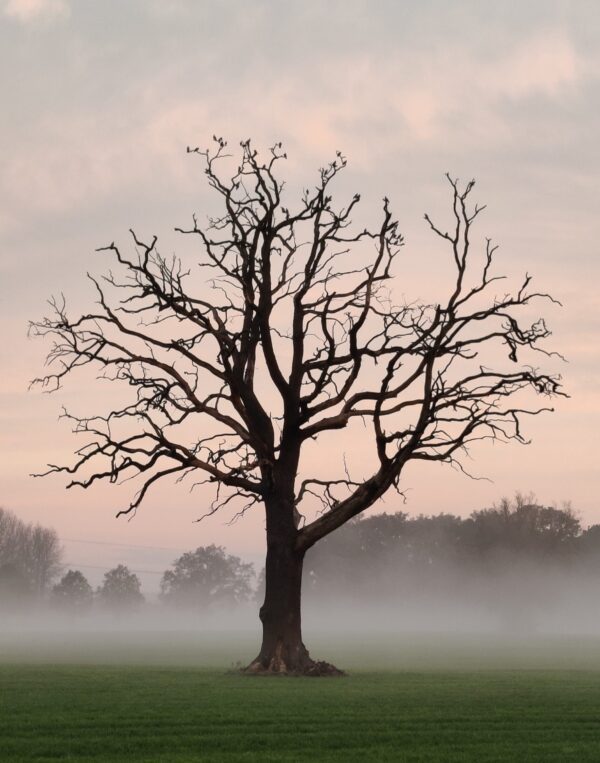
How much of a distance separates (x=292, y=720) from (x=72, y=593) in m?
140

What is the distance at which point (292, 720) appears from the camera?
1722 cm

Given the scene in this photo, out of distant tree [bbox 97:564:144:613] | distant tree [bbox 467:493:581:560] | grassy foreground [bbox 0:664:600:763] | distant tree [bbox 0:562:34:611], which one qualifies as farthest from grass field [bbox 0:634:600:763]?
distant tree [bbox 97:564:144:613]

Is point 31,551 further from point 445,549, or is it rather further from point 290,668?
point 290,668

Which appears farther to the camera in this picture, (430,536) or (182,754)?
(430,536)

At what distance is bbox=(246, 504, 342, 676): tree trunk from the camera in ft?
94.4

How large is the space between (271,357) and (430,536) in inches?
4884

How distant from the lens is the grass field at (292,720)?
14.2 metres

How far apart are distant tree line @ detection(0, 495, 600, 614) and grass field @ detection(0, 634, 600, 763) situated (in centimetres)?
7644

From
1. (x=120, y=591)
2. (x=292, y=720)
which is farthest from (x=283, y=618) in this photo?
(x=120, y=591)

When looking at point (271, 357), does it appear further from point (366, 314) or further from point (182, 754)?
point (182, 754)

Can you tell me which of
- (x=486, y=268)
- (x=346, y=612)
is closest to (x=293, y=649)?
(x=486, y=268)

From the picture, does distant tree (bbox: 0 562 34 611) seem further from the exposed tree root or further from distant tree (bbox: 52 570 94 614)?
the exposed tree root

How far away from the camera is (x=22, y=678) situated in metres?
26.6

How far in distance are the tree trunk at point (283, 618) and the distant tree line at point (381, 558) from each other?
70943 millimetres
